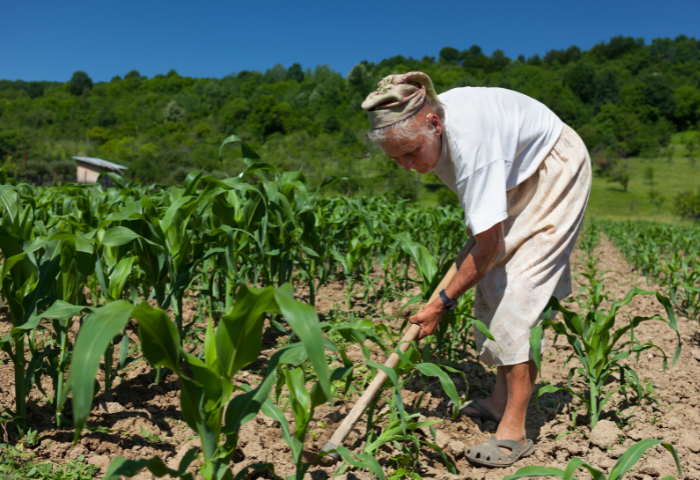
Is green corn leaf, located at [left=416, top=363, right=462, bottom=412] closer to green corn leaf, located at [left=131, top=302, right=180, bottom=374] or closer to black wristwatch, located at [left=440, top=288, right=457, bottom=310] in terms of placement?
black wristwatch, located at [left=440, top=288, right=457, bottom=310]

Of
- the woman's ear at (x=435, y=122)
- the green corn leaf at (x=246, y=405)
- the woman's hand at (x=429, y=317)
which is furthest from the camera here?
the woman's hand at (x=429, y=317)

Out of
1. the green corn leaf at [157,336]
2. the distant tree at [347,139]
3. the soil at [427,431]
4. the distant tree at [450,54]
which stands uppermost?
the distant tree at [450,54]

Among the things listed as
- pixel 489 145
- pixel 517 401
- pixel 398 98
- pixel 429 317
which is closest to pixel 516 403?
pixel 517 401

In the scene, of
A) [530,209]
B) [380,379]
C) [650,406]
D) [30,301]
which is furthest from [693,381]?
[30,301]

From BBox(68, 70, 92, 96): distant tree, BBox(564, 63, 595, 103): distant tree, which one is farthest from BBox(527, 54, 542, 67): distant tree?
BBox(68, 70, 92, 96): distant tree

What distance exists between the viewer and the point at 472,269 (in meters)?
1.78

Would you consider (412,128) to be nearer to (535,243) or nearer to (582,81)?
(535,243)

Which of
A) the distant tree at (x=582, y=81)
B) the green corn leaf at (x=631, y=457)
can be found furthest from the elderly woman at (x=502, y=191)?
the distant tree at (x=582, y=81)

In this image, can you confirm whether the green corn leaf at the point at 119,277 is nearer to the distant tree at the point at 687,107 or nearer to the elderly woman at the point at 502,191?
the elderly woman at the point at 502,191

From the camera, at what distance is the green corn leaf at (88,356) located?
79 centimetres

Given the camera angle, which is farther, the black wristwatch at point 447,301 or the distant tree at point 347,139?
the distant tree at point 347,139

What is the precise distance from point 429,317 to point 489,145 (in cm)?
71

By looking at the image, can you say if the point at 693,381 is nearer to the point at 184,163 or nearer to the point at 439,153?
the point at 439,153

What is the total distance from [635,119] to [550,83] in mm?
14490
